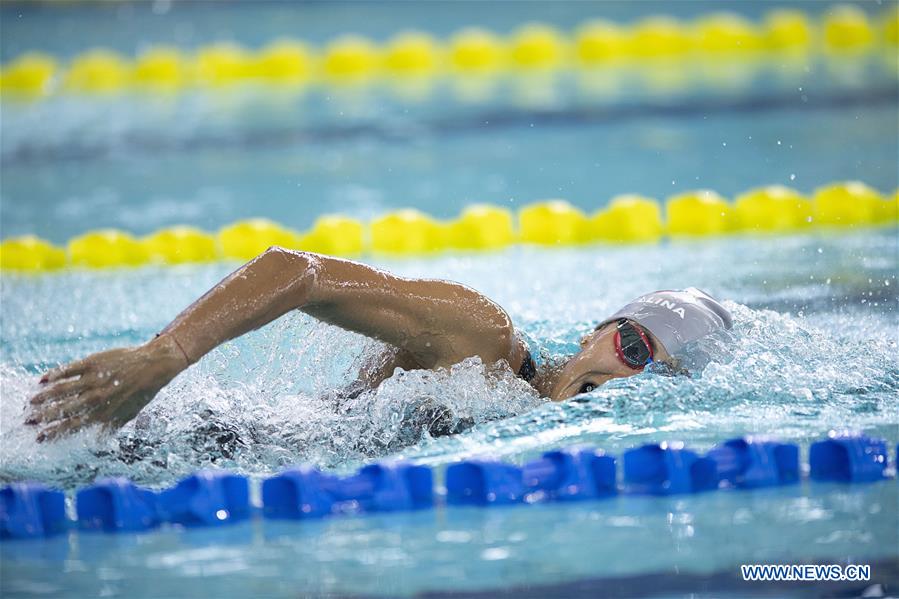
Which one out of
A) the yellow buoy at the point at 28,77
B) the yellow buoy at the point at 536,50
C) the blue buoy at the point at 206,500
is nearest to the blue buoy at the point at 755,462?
the blue buoy at the point at 206,500

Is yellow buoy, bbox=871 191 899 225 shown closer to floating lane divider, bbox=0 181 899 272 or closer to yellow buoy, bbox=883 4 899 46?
floating lane divider, bbox=0 181 899 272

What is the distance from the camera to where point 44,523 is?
246 cm

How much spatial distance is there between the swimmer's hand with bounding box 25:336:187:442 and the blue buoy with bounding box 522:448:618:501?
0.81 metres

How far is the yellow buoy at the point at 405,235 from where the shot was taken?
5.41 meters

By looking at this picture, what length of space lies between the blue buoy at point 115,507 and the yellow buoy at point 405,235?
302 centimetres

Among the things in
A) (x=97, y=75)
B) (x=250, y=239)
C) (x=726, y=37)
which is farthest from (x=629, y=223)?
(x=97, y=75)

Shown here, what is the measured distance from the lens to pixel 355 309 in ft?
8.26

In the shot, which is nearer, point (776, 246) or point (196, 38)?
point (776, 246)

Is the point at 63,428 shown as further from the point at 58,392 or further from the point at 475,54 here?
the point at 475,54

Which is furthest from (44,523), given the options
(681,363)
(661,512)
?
(681,363)

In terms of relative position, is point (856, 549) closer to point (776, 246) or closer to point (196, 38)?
point (776, 246)

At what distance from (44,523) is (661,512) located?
130 cm

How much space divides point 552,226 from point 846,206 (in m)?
1.36

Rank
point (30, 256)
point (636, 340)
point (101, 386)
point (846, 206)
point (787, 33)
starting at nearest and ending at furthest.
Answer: point (101, 386), point (636, 340), point (30, 256), point (846, 206), point (787, 33)
